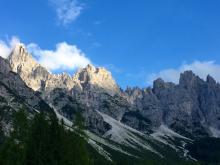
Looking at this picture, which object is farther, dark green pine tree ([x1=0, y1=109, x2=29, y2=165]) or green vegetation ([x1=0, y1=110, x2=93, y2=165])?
green vegetation ([x1=0, y1=110, x2=93, y2=165])

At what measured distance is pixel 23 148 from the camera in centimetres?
8412

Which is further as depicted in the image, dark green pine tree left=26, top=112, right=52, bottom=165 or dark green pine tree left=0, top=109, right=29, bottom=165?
dark green pine tree left=26, top=112, right=52, bottom=165

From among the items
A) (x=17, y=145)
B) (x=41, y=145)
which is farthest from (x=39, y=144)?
(x=17, y=145)

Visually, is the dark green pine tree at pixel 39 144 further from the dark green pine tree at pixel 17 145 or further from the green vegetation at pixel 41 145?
the dark green pine tree at pixel 17 145

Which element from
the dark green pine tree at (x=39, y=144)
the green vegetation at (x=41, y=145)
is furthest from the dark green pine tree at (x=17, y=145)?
the dark green pine tree at (x=39, y=144)

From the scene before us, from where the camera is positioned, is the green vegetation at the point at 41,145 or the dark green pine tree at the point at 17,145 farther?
the green vegetation at the point at 41,145

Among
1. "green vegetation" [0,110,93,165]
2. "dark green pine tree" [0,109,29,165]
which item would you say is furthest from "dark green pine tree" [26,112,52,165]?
"dark green pine tree" [0,109,29,165]

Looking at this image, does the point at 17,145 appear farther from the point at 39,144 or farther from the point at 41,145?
the point at 41,145

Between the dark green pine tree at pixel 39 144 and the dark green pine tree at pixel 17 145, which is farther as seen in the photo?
the dark green pine tree at pixel 39 144

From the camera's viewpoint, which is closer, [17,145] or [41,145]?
[41,145]

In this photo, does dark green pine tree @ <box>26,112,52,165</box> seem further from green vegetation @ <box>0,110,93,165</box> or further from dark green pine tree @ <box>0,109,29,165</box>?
dark green pine tree @ <box>0,109,29,165</box>

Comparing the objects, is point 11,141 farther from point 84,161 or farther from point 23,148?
point 84,161

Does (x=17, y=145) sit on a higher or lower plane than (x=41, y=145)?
lower

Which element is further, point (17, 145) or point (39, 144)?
point (17, 145)
